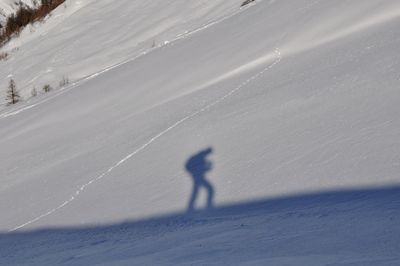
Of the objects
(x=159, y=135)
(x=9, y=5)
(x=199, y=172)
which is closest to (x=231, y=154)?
(x=199, y=172)

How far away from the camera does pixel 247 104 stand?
8.36 m

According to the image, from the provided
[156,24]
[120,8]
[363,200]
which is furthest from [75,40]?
[363,200]

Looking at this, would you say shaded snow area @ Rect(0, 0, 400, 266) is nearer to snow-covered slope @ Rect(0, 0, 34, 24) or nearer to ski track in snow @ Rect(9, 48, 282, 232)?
ski track in snow @ Rect(9, 48, 282, 232)

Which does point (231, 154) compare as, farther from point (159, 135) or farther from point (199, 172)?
point (159, 135)

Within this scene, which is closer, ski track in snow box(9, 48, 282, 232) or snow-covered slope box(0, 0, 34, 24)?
ski track in snow box(9, 48, 282, 232)

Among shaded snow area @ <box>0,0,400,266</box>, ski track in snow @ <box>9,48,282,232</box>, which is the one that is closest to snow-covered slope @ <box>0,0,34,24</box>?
shaded snow area @ <box>0,0,400,266</box>

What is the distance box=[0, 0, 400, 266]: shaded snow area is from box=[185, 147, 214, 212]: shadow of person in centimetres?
2

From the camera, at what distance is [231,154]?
7.23 meters

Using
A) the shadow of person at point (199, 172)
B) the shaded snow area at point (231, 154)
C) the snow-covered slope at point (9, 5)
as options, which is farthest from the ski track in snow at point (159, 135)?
the snow-covered slope at point (9, 5)

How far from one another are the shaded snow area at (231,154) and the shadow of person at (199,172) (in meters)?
0.02

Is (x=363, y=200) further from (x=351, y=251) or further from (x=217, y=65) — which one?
(x=217, y=65)

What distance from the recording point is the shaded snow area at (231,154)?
16.1 feet

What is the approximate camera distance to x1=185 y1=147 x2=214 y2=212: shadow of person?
6.53 m

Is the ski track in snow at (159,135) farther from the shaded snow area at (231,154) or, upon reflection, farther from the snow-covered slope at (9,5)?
the snow-covered slope at (9,5)
